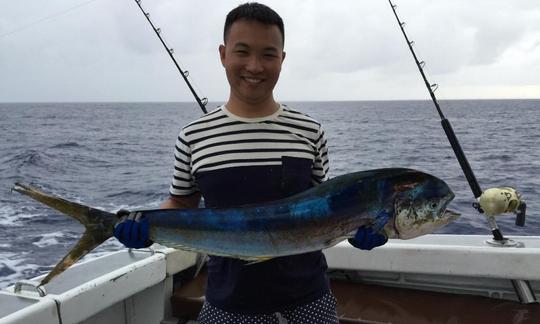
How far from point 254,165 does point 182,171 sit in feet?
1.12

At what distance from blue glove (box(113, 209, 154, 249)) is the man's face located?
0.63m

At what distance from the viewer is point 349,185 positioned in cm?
185

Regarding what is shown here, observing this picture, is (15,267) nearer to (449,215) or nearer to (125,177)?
(449,215)

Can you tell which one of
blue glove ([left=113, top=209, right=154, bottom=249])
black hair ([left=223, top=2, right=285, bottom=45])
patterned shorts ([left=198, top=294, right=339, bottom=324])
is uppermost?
black hair ([left=223, top=2, right=285, bottom=45])

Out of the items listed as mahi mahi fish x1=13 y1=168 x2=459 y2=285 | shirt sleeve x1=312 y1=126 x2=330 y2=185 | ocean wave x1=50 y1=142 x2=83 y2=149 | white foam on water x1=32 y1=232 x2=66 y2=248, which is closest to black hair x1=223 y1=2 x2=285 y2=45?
shirt sleeve x1=312 y1=126 x2=330 y2=185

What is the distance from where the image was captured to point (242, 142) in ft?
6.75

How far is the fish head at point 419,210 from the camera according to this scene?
1811 millimetres

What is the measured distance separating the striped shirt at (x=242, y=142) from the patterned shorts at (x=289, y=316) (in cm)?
56

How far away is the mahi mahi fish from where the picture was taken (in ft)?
5.98

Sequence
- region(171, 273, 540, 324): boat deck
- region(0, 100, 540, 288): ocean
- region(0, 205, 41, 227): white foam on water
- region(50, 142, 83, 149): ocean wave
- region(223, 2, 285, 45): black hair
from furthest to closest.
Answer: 1. region(50, 142, 83, 149): ocean wave
2. region(0, 205, 41, 227): white foam on water
3. region(0, 100, 540, 288): ocean
4. region(171, 273, 540, 324): boat deck
5. region(223, 2, 285, 45): black hair

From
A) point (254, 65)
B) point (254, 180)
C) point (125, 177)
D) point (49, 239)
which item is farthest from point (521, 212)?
point (125, 177)

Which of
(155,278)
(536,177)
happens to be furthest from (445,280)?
(536,177)

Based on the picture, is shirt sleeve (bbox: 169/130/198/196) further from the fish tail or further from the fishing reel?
the fishing reel

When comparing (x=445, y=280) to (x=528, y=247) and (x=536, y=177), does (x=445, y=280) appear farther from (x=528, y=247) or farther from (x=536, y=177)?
(x=536, y=177)
